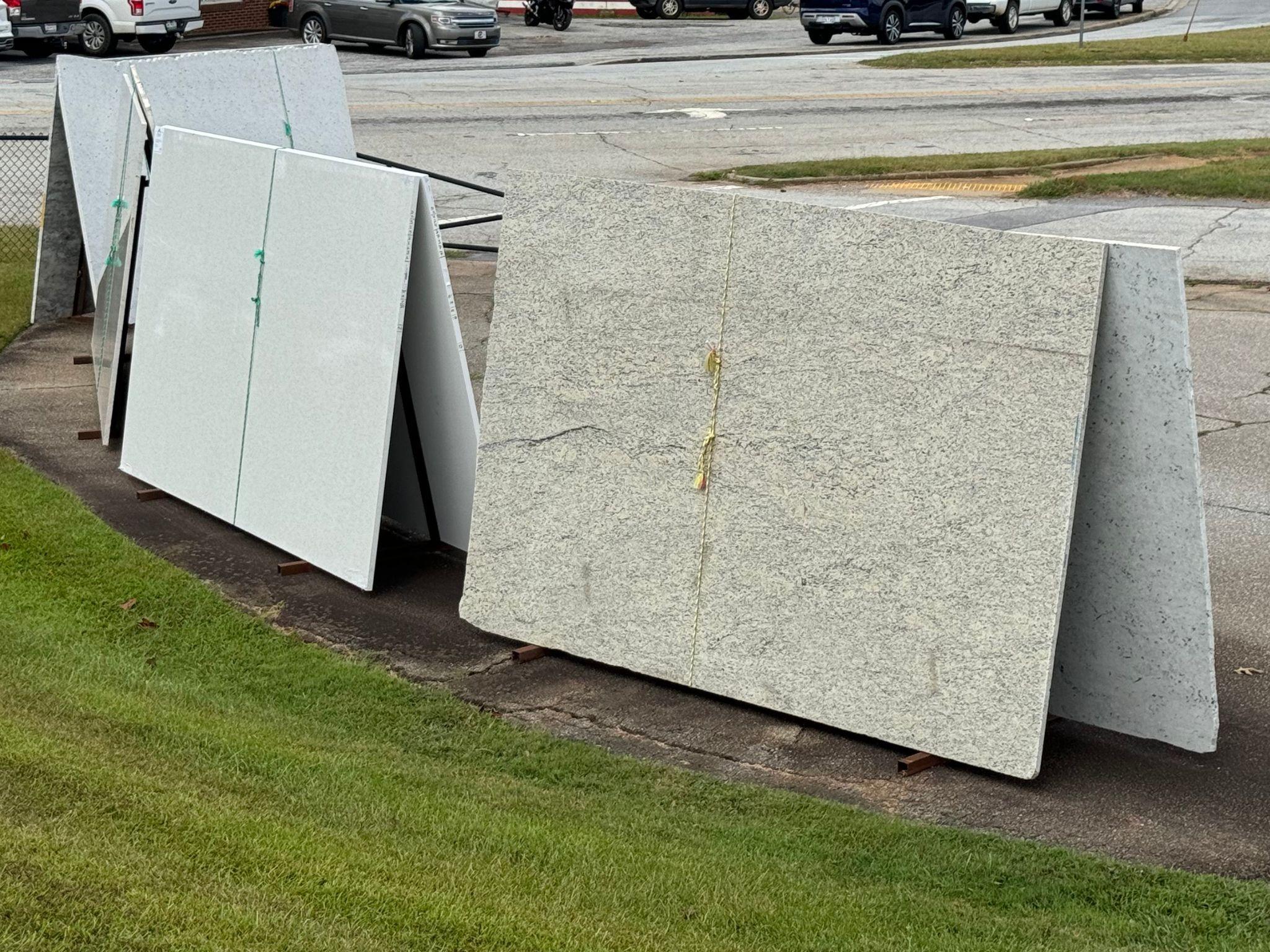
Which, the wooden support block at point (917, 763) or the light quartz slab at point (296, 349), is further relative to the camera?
the light quartz slab at point (296, 349)

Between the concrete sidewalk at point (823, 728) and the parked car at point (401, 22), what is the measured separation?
81.6ft

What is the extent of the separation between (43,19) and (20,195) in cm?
1412

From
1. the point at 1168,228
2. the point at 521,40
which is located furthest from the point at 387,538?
the point at 521,40

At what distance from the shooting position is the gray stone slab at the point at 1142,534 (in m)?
4.62

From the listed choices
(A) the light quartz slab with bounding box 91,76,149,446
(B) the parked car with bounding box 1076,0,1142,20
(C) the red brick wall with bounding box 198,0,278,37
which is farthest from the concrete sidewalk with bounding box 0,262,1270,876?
(B) the parked car with bounding box 1076,0,1142,20

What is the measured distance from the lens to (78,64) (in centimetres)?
1132

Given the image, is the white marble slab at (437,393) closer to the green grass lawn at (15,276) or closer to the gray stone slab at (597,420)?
the gray stone slab at (597,420)

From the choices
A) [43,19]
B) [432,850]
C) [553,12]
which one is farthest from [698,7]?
[432,850]

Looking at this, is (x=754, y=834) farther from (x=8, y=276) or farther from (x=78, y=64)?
(x=8, y=276)

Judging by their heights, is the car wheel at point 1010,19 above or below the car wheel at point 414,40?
above

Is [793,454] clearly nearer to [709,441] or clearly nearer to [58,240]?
[709,441]

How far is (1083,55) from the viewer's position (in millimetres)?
31172

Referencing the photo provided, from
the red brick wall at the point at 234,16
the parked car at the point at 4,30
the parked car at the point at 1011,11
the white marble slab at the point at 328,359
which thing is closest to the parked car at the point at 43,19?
the parked car at the point at 4,30

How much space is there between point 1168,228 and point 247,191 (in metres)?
10.2
